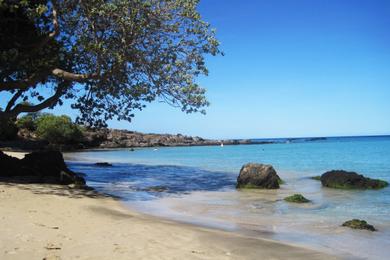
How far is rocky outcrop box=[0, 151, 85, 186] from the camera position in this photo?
17562 mm

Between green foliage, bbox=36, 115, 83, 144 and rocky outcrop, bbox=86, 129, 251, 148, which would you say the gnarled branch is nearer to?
green foliage, bbox=36, 115, 83, 144

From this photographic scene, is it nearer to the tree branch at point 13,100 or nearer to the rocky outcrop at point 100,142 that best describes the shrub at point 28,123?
the rocky outcrop at point 100,142

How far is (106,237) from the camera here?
8633 millimetres

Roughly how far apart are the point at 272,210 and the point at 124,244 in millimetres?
7612

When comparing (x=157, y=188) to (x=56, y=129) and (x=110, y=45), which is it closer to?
(x=110, y=45)

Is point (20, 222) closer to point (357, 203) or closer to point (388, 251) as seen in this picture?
point (388, 251)

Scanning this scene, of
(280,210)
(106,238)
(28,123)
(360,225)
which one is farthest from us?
(28,123)

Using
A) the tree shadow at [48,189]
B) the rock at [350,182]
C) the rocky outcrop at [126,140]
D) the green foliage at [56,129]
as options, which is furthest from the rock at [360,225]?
the rocky outcrop at [126,140]

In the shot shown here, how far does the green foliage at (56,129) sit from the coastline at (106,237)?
56151mm

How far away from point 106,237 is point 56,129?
6149 cm

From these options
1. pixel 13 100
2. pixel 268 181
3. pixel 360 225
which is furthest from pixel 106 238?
pixel 268 181

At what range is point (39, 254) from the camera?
6.84m

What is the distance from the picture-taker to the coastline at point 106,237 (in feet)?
24.1

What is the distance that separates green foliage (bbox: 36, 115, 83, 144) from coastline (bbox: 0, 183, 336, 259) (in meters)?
56.2
